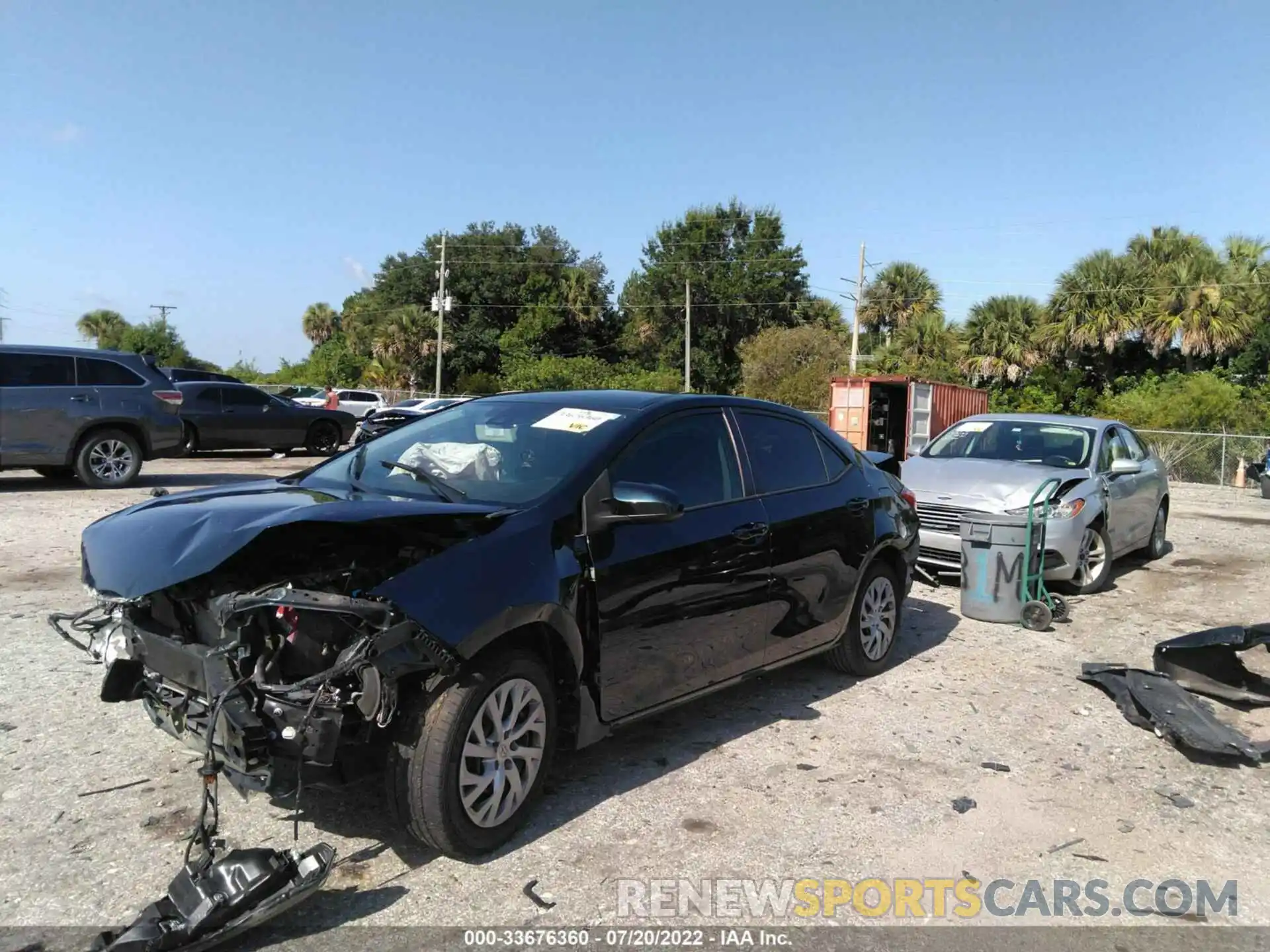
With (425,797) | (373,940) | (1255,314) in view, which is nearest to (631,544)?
(425,797)

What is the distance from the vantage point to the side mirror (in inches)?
150

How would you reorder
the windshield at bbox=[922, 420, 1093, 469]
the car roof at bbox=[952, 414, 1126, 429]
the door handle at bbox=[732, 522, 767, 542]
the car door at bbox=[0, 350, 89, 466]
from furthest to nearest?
the car door at bbox=[0, 350, 89, 466] < the car roof at bbox=[952, 414, 1126, 429] < the windshield at bbox=[922, 420, 1093, 469] < the door handle at bbox=[732, 522, 767, 542]

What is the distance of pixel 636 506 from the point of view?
384 centimetres

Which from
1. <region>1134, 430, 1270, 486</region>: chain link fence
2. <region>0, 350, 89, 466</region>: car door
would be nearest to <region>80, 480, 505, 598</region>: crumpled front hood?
<region>0, 350, 89, 466</region>: car door

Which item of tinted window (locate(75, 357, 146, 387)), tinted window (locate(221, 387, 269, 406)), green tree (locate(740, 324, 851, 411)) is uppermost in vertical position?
green tree (locate(740, 324, 851, 411))

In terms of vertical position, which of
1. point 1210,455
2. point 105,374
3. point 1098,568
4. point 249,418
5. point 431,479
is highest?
point 105,374

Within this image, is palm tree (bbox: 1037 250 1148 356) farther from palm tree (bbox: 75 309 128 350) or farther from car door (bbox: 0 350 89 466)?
palm tree (bbox: 75 309 128 350)

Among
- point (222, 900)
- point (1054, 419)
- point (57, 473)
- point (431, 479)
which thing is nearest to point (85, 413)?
point (57, 473)

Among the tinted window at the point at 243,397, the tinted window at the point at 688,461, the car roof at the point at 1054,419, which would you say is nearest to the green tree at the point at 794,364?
the tinted window at the point at 243,397

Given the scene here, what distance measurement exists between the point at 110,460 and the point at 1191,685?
12513 mm

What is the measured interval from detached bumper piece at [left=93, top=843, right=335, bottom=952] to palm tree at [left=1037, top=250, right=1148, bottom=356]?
1488 inches

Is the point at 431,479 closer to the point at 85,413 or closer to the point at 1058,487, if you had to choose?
the point at 1058,487

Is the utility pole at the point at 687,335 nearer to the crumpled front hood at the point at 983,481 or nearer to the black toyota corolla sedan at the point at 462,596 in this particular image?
the crumpled front hood at the point at 983,481

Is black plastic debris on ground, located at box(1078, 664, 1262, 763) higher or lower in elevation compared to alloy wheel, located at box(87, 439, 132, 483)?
lower
